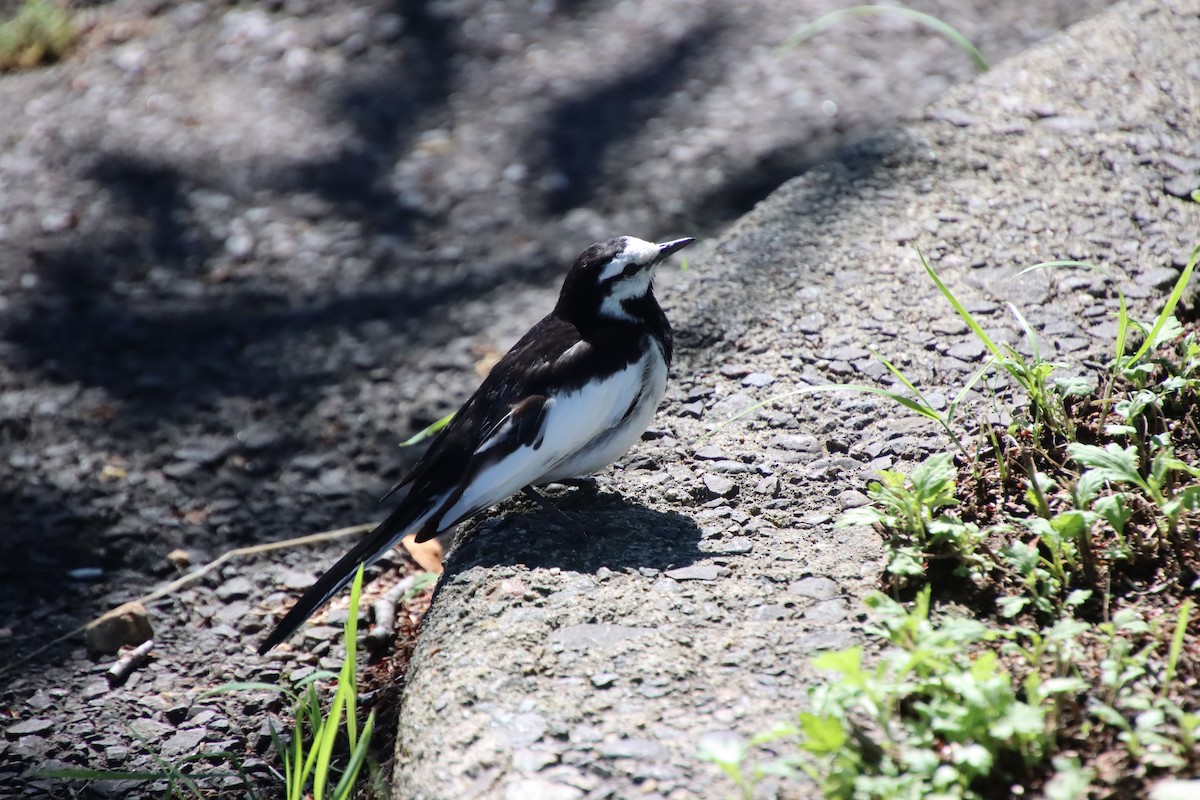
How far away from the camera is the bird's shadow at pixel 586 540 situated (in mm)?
2857

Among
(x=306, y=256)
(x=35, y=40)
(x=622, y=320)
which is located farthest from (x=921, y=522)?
(x=35, y=40)

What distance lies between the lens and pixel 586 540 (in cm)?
296

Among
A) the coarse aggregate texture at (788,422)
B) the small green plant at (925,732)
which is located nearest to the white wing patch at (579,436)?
the coarse aggregate texture at (788,422)

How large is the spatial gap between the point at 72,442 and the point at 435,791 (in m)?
2.91

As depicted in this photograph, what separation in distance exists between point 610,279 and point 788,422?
0.67 m

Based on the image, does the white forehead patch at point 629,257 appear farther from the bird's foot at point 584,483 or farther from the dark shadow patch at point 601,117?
the dark shadow patch at point 601,117

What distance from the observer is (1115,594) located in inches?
93.9

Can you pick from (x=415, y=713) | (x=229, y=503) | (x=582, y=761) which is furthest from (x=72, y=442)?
(x=582, y=761)

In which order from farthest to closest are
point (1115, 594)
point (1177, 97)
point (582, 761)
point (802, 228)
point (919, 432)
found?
point (1177, 97) → point (802, 228) → point (919, 432) → point (1115, 594) → point (582, 761)

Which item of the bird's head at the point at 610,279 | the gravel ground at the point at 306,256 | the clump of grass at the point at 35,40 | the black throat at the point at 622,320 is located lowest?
the gravel ground at the point at 306,256

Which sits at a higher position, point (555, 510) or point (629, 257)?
point (629, 257)

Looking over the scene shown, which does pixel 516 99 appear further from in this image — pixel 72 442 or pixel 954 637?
pixel 954 637

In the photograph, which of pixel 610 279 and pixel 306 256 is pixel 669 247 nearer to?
pixel 610 279

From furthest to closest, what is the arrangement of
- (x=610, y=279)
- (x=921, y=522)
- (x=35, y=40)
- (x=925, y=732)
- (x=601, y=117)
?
(x=35, y=40), (x=601, y=117), (x=610, y=279), (x=921, y=522), (x=925, y=732)
